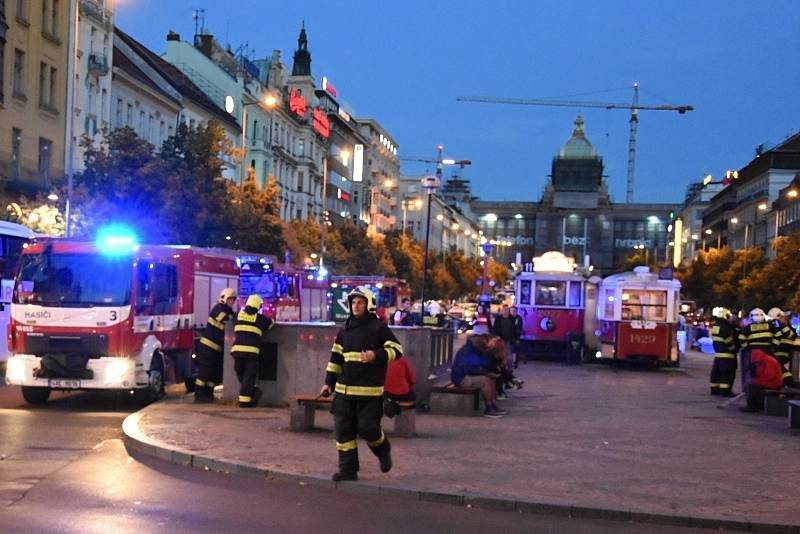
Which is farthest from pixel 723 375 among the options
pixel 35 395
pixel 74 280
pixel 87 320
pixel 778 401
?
pixel 35 395

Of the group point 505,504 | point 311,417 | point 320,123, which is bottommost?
point 505,504

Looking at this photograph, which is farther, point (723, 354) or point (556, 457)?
point (723, 354)

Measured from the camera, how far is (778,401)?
1988 cm

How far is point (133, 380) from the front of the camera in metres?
18.5

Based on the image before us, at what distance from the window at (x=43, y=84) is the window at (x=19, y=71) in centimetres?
158

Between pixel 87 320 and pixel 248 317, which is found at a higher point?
pixel 248 317

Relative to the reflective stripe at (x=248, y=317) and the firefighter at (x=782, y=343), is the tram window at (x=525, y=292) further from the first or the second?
the reflective stripe at (x=248, y=317)

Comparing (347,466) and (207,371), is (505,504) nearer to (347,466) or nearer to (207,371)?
(347,466)

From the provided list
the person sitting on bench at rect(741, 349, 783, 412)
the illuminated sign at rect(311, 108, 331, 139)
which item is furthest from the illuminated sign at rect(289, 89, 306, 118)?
the person sitting on bench at rect(741, 349, 783, 412)

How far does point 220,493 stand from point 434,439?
14.1 feet

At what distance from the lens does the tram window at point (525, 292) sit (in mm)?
38531

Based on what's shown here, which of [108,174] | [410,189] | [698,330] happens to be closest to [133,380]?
[108,174]

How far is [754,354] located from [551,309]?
685 inches

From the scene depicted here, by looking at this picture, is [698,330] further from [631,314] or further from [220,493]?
[220,493]
